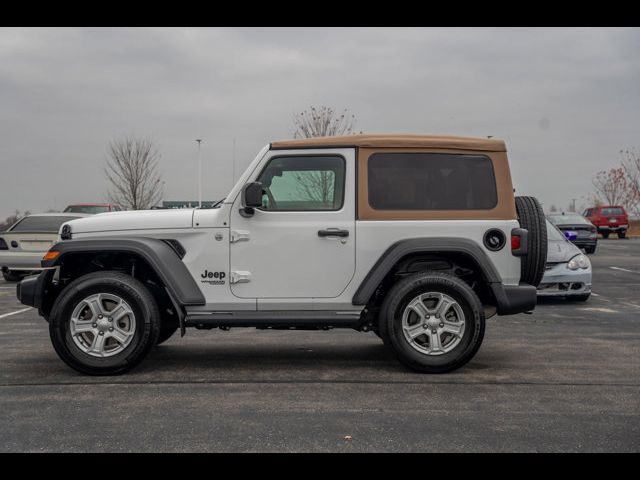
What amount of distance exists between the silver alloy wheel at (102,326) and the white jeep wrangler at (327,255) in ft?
0.04

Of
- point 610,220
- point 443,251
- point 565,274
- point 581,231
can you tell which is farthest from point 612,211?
point 443,251

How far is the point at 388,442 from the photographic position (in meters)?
4.10

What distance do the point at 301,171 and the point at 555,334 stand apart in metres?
3.88

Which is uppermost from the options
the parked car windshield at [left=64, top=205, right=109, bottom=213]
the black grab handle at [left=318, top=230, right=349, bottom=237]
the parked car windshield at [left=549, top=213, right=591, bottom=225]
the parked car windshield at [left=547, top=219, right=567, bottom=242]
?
the parked car windshield at [left=64, top=205, right=109, bottom=213]

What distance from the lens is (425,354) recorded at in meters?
5.95

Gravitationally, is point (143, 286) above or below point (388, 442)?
above

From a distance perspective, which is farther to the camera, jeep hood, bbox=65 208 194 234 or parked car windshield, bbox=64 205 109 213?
parked car windshield, bbox=64 205 109 213

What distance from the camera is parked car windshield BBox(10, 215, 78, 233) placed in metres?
14.6

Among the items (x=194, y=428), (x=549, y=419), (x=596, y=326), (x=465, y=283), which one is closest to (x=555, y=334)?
(x=596, y=326)

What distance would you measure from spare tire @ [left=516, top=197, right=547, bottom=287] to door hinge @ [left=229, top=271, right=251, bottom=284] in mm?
2391

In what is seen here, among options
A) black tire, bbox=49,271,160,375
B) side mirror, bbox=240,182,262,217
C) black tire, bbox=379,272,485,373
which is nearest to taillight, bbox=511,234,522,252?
black tire, bbox=379,272,485,373

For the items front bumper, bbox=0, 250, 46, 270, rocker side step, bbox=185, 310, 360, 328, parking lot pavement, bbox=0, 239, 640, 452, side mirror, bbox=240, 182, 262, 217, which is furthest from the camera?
front bumper, bbox=0, 250, 46, 270

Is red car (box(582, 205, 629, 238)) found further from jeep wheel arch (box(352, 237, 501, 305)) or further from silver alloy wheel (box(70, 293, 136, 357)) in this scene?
silver alloy wheel (box(70, 293, 136, 357))
